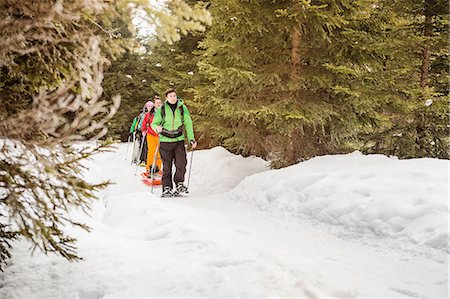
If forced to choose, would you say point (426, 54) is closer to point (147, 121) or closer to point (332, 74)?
point (332, 74)

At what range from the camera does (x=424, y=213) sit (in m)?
5.29

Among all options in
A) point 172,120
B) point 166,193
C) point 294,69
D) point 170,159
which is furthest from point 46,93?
point 294,69

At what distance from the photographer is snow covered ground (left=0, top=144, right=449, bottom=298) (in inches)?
142

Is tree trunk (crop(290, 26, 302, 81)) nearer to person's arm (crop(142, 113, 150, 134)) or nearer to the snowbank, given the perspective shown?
the snowbank

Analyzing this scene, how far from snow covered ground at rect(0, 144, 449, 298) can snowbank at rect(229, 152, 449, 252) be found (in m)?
0.02

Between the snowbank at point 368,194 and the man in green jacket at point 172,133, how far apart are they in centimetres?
212

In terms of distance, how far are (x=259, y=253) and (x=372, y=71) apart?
6.32 metres

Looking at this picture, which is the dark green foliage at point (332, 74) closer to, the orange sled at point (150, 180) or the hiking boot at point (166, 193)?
the hiking boot at point (166, 193)

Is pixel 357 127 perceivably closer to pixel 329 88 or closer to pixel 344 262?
pixel 329 88

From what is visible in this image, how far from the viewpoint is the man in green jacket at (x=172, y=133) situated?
9805mm

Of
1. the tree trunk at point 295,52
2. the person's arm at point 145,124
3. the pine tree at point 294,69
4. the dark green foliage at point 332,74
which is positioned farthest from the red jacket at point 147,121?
the tree trunk at point 295,52

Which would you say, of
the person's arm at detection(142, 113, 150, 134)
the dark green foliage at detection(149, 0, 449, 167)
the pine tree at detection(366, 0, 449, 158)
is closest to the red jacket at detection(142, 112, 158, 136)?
the person's arm at detection(142, 113, 150, 134)

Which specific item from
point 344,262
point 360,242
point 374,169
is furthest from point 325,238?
point 374,169

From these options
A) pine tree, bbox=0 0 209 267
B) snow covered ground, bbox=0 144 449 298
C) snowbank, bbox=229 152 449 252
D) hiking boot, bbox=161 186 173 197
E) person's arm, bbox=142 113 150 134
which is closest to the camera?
pine tree, bbox=0 0 209 267
